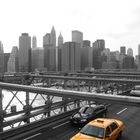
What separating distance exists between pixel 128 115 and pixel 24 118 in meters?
12.0

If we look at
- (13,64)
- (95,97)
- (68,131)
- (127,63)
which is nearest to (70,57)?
(13,64)

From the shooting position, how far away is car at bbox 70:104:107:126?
20250 millimetres

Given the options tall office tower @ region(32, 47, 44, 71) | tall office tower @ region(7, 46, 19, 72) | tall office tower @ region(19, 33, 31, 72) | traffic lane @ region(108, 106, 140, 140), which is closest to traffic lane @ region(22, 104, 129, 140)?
traffic lane @ region(108, 106, 140, 140)

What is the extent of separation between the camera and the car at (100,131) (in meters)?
14.2

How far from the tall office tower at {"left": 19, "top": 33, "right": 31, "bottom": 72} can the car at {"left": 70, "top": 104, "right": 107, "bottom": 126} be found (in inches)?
3573

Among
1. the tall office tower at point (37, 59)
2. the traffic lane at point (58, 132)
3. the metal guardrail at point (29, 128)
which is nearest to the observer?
the metal guardrail at point (29, 128)

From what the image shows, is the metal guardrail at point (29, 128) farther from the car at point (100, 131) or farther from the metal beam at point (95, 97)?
the car at point (100, 131)

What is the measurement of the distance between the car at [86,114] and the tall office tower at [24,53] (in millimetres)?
90742

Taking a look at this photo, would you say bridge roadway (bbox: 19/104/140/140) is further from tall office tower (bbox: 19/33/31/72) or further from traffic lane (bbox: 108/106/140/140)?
tall office tower (bbox: 19/33/31/72)

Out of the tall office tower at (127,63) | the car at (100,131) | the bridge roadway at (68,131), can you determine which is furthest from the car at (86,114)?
the tall office tower at (127,63)

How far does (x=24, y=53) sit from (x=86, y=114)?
115 metres

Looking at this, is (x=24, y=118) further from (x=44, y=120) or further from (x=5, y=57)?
(x=5, y=57)

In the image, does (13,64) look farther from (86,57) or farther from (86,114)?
(86,114)

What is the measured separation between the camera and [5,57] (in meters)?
132
